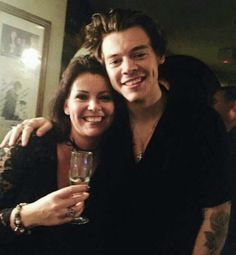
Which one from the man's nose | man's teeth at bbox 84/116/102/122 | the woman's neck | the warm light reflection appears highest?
the warm light reflection

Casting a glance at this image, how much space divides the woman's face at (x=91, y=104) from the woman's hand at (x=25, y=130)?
8cm

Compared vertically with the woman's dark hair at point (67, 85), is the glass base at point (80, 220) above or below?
below

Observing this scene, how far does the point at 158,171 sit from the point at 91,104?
25 cm

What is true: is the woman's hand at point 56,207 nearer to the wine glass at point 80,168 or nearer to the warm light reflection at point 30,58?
the wine glass at point 80,168

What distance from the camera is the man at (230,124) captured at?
2.86 feet

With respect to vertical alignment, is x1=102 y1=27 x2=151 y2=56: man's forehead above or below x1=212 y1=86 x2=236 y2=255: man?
above

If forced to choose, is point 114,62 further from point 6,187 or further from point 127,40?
point 6,187

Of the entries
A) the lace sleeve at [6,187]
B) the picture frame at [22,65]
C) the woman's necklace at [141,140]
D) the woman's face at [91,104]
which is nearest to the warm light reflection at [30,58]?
the picture frame at [22,65]

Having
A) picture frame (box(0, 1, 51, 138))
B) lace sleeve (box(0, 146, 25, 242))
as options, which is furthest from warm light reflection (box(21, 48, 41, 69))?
lace sleeve (box(0, 146, 25, 242))

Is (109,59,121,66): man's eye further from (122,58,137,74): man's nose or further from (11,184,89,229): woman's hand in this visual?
(11,184,89,229): woman's hand

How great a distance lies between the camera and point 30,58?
37.0 inches

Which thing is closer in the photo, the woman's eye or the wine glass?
the wine glass

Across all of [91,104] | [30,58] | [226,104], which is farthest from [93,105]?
[226,104]

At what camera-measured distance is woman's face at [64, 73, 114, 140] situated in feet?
2.96
